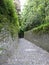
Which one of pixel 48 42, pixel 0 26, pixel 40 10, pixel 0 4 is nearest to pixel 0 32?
pixel 0 26

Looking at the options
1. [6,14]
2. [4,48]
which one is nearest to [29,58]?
[4,48]

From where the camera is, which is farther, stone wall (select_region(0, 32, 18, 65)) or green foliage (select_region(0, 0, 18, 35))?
green foliage (select_region(0, 0, 18, 35))

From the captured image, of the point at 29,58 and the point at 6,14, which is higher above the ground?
the point at 6,14

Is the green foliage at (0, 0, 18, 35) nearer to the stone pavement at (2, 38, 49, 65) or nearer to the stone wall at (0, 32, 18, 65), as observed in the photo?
the stone wall at (0, 32, 18, 65)

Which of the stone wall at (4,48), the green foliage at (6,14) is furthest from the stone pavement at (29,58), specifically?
the green foliage at (6,14)

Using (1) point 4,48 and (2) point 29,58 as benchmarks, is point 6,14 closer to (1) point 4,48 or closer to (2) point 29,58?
(2) point 29,58

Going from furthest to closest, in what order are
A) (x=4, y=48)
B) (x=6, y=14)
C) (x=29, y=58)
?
(x=6, y=14)
(x=29, y=58)
(x=4, y=48)

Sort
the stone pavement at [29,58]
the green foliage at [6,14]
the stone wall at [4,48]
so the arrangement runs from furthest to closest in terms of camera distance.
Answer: the green foliage at [6,14] < the stone pavement at [29,58] < the stone wall at [4,48]

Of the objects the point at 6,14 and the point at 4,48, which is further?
the point at 6,14

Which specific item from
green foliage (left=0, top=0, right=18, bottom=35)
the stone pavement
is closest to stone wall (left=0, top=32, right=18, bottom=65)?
the stone pavement

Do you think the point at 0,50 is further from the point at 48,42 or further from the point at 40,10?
the point at 40,10

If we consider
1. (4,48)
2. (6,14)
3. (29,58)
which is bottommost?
(29,58)

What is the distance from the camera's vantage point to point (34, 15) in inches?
971

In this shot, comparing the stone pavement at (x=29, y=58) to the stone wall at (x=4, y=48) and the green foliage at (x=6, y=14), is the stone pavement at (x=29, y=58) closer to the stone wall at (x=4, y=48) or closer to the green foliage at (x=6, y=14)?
the stone wall at (x=4, y=48)
